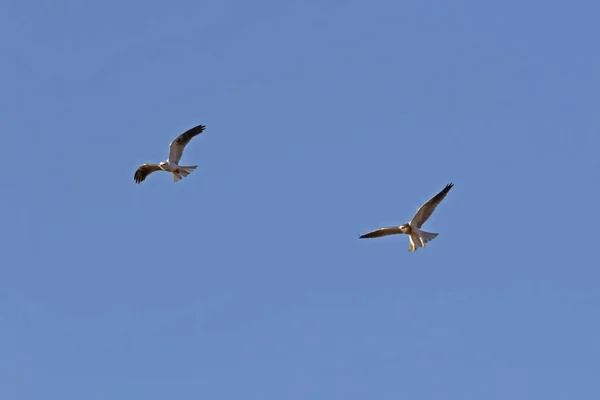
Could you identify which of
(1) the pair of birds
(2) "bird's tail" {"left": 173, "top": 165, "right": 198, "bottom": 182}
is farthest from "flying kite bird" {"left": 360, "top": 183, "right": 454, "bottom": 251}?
(2) "bird's tail" {"left": 173, "top": 165, "right": 198, "bottom": 182}

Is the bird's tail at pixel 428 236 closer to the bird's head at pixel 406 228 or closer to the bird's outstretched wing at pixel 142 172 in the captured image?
the bird's head at pixel 406 228

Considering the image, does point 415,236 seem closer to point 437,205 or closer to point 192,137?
point 437,205

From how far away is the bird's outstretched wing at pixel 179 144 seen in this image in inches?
1607

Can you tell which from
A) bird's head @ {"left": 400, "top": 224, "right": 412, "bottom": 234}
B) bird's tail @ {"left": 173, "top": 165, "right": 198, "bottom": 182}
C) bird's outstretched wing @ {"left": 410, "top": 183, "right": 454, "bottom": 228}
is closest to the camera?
bird's outstretched wing @ {"left": 410, "top": 183, "right": 454, "bottom": 228}

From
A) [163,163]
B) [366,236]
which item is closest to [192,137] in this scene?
[163,163]

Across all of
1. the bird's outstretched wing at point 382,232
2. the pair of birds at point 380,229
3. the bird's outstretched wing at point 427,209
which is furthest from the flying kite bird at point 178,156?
the bird's outstretched wing at point 427,209

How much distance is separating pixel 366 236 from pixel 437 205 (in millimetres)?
2332

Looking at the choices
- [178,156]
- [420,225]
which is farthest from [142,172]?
[420,225]

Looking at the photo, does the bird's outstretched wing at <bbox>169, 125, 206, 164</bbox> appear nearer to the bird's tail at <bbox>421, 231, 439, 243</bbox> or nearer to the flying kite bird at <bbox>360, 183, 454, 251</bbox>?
the flying kite bird at <bbox>360, 183, 454, 251</bbox>

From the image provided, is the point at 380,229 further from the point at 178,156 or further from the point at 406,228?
the point at 178,156

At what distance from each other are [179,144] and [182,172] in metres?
0.88

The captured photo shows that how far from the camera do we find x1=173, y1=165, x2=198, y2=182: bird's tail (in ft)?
133

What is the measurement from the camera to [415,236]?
125 ft

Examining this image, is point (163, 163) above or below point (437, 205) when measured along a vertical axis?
above
